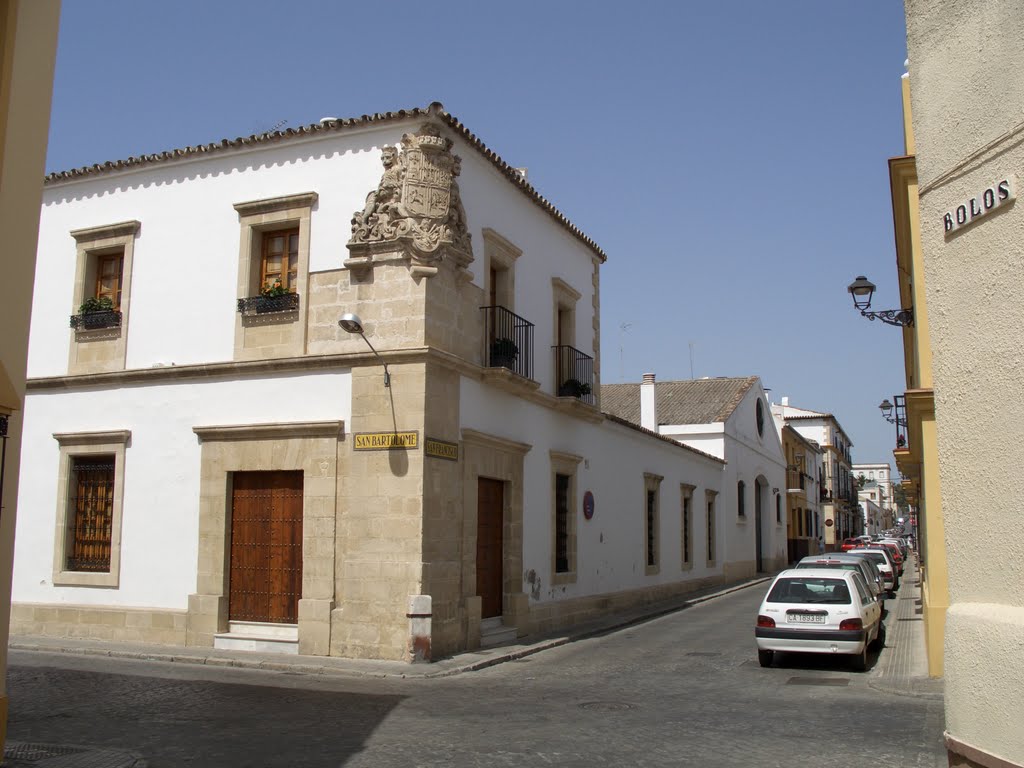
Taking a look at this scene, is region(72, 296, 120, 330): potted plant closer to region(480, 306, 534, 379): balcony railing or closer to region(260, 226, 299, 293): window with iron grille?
region(260, 226, 299, 293): window with iron grille

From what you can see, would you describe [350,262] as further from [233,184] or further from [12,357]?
[12,357]

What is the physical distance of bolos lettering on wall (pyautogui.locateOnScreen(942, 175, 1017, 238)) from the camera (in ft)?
17.2

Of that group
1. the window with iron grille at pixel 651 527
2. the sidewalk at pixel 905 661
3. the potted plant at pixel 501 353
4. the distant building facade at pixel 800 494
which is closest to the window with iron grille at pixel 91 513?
the potted plant at pixel 501 353

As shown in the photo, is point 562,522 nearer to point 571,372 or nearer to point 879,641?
point 571,372

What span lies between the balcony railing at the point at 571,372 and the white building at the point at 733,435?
11.8 meters

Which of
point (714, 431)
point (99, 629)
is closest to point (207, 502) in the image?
point (99, 629)

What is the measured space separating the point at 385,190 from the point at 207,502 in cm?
569

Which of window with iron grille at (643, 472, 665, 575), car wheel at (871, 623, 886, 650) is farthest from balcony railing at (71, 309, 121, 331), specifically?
car wheel at (871, 623, 886, 650)

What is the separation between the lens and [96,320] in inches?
658

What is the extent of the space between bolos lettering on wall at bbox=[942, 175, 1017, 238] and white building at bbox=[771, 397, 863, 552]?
6019cm

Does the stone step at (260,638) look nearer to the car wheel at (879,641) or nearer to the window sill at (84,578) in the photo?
the window sill at (84,578)

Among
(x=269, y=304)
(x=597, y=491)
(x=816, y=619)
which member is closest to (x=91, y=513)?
(x=269, y=304)

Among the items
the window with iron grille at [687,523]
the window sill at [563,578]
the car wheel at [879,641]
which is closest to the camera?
the car wheel at [879,641]

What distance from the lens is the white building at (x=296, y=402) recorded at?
1401cm
